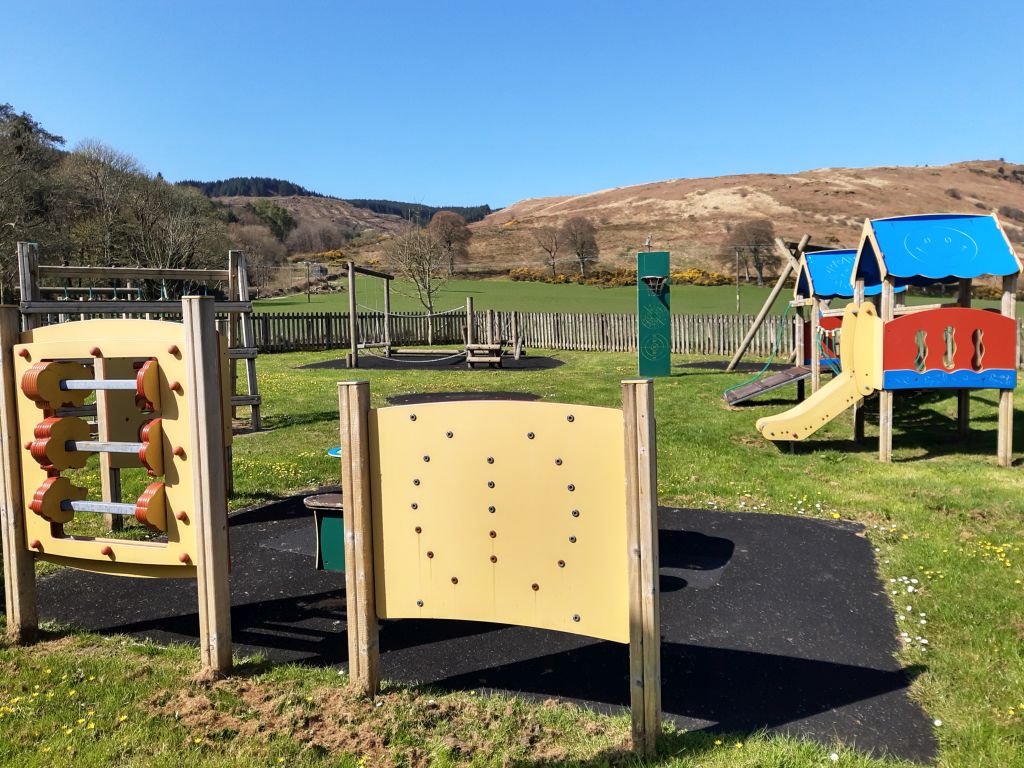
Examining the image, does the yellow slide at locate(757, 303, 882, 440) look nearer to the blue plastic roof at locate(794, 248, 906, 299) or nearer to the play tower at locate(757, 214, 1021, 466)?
the play tower at locate(757, 214, 1021, 466)

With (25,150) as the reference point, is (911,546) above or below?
below

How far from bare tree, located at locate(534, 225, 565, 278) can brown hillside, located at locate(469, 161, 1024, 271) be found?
1.12 metres

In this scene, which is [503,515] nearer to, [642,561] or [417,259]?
[642,561]

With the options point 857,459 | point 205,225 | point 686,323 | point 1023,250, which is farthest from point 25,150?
point 1023,250

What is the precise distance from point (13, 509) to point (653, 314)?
15203 mm

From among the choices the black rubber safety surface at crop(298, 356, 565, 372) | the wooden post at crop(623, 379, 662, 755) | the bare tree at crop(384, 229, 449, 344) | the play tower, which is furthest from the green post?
the bare tree at crop(384, 229, 449, 344)

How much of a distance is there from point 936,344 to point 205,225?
54.7 meters

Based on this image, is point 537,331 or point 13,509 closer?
point 13,509

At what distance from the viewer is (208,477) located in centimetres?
379

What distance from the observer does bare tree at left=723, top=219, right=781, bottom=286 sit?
226 ft

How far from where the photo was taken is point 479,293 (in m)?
57.8

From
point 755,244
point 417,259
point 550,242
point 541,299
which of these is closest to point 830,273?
point 417,259

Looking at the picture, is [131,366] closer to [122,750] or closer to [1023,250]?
[122,750]

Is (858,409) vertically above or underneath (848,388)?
underneath
